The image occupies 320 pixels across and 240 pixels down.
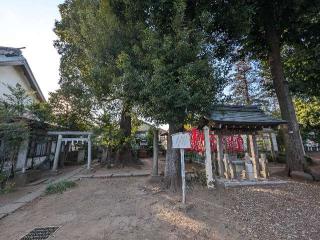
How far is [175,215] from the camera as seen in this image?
5.87 m

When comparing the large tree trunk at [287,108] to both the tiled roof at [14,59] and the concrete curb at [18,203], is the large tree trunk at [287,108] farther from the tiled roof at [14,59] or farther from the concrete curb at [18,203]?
the tiled roof at [14,59]

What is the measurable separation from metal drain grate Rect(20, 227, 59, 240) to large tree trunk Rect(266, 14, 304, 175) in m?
10.8

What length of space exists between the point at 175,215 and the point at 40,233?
3.38 meters

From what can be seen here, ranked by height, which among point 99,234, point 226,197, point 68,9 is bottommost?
point 99,234

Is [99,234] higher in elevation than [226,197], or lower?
lower

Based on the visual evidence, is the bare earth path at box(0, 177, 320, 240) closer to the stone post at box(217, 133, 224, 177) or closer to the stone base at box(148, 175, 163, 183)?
the stone base at box(148, 175, 163, 183)

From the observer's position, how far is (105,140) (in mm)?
15344

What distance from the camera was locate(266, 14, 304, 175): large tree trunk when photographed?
35.5 feet

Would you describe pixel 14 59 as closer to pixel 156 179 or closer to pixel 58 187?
pixel 58 187

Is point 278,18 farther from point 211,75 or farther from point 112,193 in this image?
point 112,193

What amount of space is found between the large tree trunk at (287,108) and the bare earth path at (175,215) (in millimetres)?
2284

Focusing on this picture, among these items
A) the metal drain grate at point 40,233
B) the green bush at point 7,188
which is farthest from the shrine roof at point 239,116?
the green bush at point 7,188

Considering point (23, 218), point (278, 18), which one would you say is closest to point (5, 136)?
point (23, 218)

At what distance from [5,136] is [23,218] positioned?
190 inches
